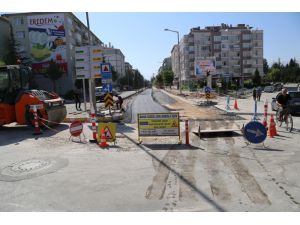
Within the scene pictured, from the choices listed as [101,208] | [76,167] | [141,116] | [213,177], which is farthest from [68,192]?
[141,116]

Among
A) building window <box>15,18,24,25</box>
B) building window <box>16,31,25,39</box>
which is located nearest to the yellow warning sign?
building window <box>16,31,25,39</box>

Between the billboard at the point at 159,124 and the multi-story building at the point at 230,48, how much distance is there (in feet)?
321

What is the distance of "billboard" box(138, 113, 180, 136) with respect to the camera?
11133 mm

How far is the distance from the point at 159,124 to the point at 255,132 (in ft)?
10.3

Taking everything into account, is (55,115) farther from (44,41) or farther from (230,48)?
(230,48)

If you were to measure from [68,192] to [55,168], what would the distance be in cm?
198

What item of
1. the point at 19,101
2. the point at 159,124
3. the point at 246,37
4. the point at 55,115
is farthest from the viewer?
the point at 246,37

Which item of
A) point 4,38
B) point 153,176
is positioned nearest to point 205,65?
point 4,38

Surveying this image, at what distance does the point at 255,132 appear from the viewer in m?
10.0

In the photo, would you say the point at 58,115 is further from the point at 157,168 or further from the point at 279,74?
the point at 279,74

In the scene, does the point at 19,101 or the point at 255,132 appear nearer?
the point at 255,132

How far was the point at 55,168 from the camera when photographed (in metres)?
8.12

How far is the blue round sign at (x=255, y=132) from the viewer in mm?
9938

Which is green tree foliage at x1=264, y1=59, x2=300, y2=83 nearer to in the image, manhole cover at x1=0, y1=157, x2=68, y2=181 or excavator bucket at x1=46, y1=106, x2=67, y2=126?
excavator bucket at x1=46, y1=106, x2=67, y2=126
